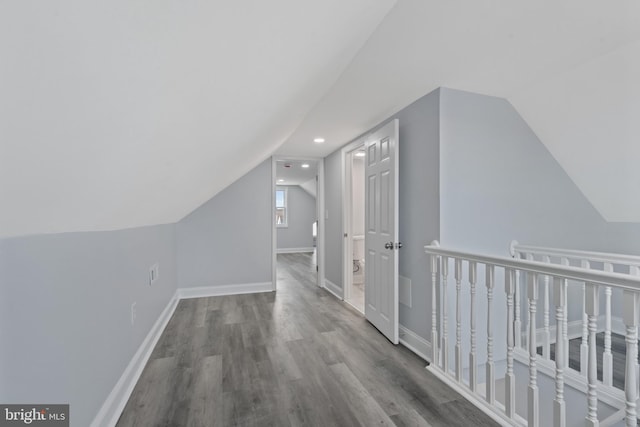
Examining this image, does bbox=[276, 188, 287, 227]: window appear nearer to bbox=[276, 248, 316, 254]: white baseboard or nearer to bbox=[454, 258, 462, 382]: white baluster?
bbox=[276, 248, 316, 254]: white baseboard

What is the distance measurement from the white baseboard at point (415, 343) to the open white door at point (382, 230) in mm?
78

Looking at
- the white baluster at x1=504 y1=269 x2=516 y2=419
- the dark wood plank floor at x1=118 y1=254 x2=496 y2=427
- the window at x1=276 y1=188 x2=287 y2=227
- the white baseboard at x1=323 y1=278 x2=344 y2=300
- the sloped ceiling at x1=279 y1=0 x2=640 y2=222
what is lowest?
the dark wood plank floor at x1=118 y1=254 x2=496 y2=427

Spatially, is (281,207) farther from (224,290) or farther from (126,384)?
(126,384)

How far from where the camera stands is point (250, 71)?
92 cm

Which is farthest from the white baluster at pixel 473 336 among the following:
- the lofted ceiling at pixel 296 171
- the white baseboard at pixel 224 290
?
the lofted ceiling at pixel 296 171

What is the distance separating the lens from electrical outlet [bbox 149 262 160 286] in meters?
2.36

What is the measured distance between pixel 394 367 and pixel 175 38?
91.5 inches

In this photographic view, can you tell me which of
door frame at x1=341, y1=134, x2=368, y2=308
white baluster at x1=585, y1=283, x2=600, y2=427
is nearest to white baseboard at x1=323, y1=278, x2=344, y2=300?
door frame at x1=341, y1=134, x2=368, y2=308

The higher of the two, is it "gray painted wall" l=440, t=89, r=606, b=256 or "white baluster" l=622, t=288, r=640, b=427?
"gray painted wall" l=440, t=89, r=606, b=256

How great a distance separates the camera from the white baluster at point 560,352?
1298 mm

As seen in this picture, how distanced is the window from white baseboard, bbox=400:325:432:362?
6185mm

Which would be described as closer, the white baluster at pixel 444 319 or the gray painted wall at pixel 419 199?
the white baluster at pixel 444 319

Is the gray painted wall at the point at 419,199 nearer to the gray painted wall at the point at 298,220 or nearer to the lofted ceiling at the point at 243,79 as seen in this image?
the lofted ceiling at the point at 243,79

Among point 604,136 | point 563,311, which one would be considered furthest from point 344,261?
point 604,136
